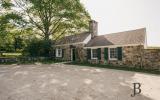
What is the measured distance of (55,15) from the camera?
2841 cm

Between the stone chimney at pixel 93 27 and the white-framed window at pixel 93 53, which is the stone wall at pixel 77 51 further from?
the stone chimney at pixel 93 27

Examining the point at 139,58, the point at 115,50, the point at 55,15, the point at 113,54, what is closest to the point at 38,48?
the point at 55,15

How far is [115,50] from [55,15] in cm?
1278

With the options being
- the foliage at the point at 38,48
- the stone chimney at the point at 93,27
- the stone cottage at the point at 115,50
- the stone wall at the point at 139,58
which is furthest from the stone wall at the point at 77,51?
the stone wall at the point at 139,58

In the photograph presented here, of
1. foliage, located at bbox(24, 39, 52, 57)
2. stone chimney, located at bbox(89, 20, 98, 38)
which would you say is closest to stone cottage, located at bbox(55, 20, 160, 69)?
stone chimney, located at bbox(89, 20, 98, 38)

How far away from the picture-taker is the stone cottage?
17.8m

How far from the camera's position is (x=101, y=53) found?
22359 millimetres

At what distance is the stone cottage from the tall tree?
2710 mm

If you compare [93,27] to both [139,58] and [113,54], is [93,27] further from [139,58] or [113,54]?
[139,58]

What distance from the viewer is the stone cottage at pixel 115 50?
58.5 feet

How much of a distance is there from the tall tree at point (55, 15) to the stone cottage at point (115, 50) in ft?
8.89

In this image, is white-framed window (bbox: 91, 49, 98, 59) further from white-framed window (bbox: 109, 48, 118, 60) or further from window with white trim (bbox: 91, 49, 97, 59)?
white-framed window (bbox: 109, 48, 118, 60)

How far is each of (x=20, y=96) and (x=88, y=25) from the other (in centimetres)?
2266

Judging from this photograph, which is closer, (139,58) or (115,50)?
(139,58)
